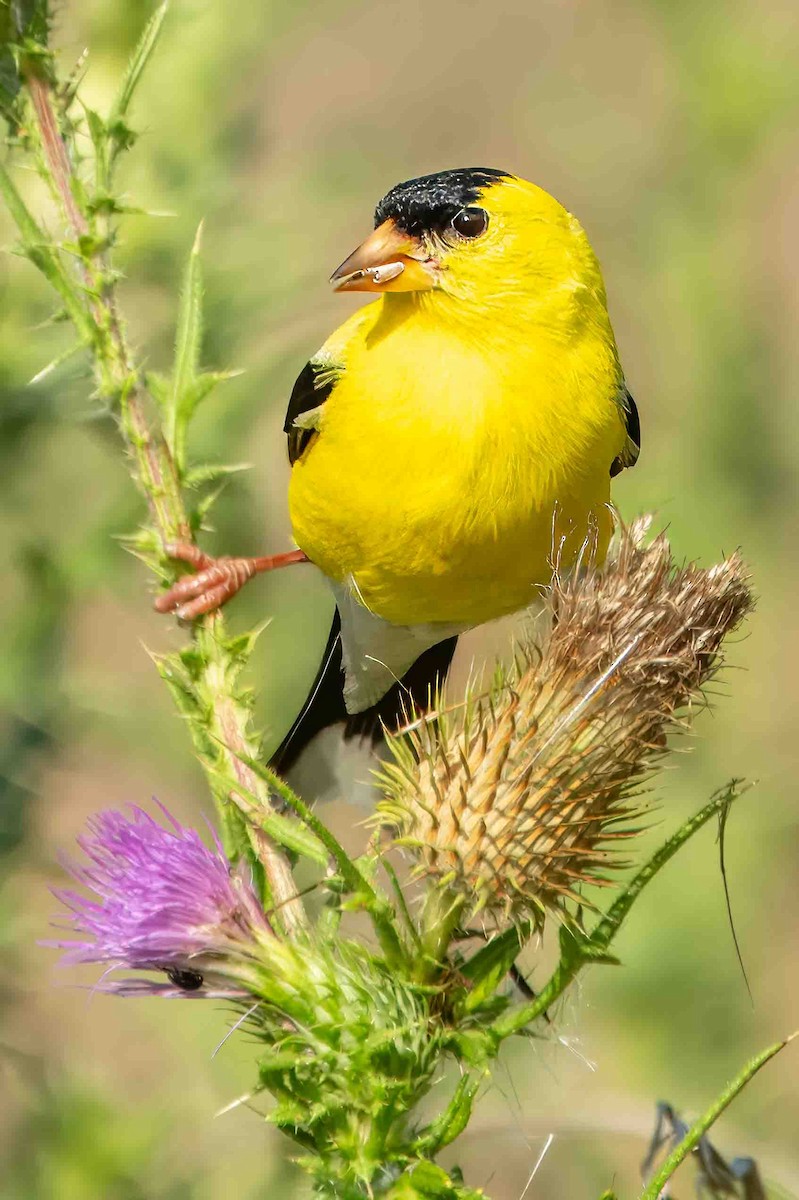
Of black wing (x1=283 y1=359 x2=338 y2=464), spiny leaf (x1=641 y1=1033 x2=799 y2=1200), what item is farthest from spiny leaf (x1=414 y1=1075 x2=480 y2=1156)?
black wing (x1=283 y1=359 x2=338 y2=464)

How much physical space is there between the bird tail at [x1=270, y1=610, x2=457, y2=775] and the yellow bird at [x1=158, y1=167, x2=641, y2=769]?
0.31 m

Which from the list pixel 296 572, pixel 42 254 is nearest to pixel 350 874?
pixel 42 254

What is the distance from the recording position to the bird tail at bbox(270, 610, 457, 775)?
6.10 ft

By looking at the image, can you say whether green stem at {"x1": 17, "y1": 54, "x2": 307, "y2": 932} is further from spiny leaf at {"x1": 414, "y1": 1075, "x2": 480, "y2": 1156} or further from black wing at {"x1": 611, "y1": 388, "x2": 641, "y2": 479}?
black wing at {"x1": 611, "y1": 388, "x2": 641, "y2": 479}

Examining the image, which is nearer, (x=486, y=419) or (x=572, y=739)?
(x=572, y=739)

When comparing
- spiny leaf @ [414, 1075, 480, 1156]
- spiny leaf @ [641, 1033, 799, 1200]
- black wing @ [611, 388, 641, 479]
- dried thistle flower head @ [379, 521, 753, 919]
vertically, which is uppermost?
black wing @ [611, 388, 641, 479]

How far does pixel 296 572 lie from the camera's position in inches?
79.0

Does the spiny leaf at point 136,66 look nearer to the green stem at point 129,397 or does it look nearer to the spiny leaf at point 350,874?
the green stem at point 129,397

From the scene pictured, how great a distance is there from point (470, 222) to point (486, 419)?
0.25m

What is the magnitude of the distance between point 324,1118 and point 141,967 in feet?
0.61

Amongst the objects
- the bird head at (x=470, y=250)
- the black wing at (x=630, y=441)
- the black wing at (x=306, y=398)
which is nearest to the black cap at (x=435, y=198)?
the bird head at (x=470, y=250)

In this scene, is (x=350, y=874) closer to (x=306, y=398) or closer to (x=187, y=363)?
→ (x=187, y=363)

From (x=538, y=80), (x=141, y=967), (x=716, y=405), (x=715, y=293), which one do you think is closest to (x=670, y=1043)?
(x=716, y=405)

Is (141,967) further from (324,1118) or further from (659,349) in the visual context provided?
(659,349)
